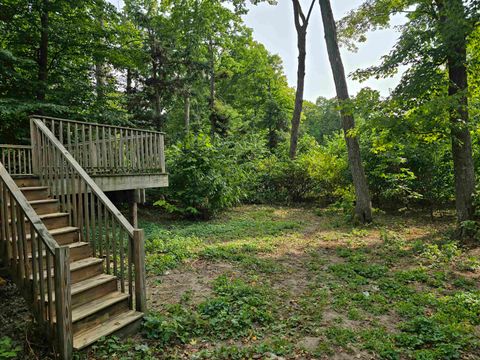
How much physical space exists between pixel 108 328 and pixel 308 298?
8.53 feet

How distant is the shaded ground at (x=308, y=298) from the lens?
2.92 m

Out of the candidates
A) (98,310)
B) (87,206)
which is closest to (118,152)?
(87,206)

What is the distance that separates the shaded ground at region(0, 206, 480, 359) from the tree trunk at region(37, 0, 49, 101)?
5.09 metres

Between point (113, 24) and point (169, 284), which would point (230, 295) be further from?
point (113, 24)

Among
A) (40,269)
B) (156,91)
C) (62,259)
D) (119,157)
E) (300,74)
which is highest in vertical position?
(300,74)

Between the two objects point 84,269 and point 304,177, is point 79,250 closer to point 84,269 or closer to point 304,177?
point 84,269

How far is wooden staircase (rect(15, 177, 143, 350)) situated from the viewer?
9.59 feet

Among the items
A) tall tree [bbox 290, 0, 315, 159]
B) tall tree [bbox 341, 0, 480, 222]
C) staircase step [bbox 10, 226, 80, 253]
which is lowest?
staircase step [bbox 10, 226, 80, 253]

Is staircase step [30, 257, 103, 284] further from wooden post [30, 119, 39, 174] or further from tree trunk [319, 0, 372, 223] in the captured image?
tree trunk [319, 0, 372, 223]

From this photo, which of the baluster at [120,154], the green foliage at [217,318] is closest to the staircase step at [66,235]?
the green foliage at [217,318]

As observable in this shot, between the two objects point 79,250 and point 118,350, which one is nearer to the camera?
point 118,350

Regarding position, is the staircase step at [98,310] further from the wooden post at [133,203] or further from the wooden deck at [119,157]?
the wooden post at [133,203]

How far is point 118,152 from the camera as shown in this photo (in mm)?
6457

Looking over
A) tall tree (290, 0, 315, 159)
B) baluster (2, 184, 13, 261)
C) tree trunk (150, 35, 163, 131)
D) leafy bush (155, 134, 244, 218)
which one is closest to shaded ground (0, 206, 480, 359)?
baluster (2, 184, 13, 261)
